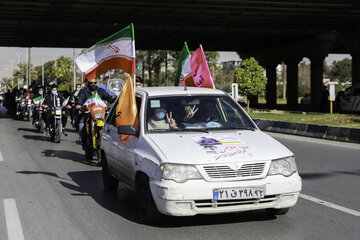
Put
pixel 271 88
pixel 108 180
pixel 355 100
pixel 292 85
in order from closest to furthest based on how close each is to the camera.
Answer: pixel 108 180, pixel 355 100, pixel 292 85, pixel 271 88

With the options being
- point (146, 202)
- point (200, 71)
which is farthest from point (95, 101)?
point (146, 202)

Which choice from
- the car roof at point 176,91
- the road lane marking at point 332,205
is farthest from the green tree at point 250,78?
the car roof at point 176,91

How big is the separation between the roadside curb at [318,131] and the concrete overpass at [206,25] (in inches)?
365

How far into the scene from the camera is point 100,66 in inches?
396

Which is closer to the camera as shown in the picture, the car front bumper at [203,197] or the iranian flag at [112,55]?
the car front bumper at [203,197]

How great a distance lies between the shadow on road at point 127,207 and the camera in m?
6.71

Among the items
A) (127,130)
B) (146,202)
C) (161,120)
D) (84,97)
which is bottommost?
(146,202)

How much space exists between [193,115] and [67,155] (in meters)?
7.65

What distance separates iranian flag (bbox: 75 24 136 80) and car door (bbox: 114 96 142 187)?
1.29 m

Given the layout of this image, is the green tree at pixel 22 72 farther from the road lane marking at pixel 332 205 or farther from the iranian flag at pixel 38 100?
the road lane marking at pixel 332 205

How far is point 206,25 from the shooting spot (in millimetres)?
38469

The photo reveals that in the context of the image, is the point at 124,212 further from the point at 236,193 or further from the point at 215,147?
the point at 236,193

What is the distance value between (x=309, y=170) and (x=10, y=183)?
5545 millimetres

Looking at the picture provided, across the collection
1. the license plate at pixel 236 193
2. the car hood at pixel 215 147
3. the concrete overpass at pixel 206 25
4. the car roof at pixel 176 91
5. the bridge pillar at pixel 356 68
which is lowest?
the license plate at pixel 236 193
